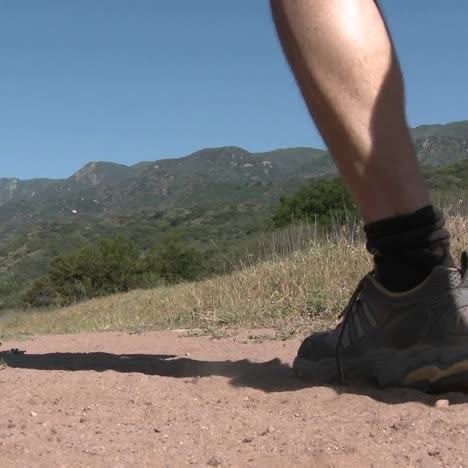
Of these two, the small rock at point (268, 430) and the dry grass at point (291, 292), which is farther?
the dry grass at point (291, 292)

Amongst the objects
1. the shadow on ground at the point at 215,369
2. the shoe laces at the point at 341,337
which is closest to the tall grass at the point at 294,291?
the shadow on ground at the point at 215,369

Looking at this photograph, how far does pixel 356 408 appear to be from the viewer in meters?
1.55

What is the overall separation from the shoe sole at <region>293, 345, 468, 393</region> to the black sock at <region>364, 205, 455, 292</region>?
0.16 m

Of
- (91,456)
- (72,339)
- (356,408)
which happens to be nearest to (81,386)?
(91,456)

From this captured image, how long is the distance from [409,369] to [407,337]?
3.3 inches

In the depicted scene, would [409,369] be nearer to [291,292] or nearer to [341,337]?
[341,337]

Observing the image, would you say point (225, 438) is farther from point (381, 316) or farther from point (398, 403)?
point (381, 316)

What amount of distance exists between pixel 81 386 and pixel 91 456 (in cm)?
61

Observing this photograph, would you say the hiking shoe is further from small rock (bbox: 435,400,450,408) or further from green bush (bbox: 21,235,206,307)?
green bush (bbox: 21,235,206,307)

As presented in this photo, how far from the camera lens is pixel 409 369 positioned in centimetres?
165

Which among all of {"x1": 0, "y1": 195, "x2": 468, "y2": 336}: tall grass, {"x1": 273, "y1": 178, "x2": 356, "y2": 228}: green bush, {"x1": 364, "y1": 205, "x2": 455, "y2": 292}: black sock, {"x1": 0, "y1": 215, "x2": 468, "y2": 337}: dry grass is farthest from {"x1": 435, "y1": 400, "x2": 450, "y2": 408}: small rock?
{"x1": 273, "y1": 178, "x2": 356, "y2": 228}: green bush

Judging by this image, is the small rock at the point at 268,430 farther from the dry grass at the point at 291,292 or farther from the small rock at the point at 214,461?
the dry grass at the point at 291,292

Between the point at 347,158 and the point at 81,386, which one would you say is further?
the point at 81,386

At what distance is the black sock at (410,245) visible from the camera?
161cm
